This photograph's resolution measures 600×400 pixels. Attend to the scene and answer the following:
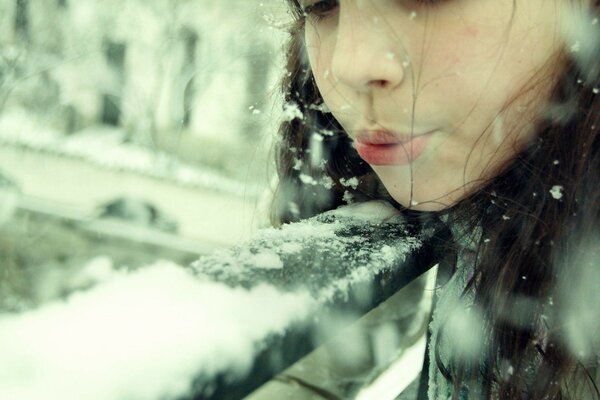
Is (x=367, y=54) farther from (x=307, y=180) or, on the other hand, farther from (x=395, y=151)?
(x=307, y=180)

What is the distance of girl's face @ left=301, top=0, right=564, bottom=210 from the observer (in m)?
0.79

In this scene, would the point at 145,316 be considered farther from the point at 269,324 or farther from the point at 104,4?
the point at 104,4

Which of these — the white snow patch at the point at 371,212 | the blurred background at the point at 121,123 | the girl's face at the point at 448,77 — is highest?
the girl's face at the point at 448,77

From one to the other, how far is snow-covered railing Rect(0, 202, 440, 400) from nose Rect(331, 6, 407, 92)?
0.27 metres

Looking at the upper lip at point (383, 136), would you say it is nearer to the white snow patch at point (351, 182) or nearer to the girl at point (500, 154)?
the girl at point (500, 154)

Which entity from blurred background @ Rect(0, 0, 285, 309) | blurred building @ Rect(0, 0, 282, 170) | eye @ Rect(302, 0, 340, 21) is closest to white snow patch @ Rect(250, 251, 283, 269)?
eye @ Rect(302, 0, 340, 21)

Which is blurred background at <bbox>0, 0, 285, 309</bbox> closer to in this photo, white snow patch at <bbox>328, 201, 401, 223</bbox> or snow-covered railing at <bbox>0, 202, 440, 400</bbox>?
white snow patch at <bbox>328, 201, 401, 223</bbox>

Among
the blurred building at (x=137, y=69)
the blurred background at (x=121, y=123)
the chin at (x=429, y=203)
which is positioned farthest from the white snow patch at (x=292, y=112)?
the blurred building at (x=137, y=69)

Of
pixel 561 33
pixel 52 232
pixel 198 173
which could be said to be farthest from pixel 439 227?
pixel 198 173

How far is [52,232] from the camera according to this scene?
9.71 m

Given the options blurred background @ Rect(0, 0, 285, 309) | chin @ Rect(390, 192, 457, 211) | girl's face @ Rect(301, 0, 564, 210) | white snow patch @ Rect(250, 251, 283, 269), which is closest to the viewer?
white snow patch @ Rect(250, 251, 283, 269)

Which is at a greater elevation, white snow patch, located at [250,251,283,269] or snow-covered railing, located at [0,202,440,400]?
white snow patch, located at [250,251,283,269]

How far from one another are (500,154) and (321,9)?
35 centimetres

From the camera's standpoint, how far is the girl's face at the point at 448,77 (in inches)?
31.3
